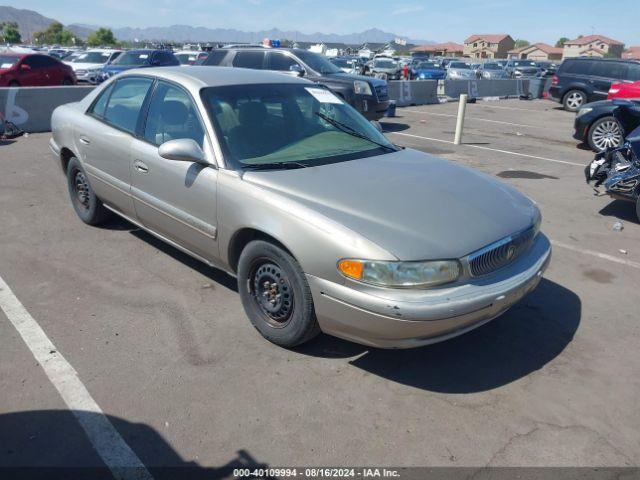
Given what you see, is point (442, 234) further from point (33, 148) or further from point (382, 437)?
point (33, 148)

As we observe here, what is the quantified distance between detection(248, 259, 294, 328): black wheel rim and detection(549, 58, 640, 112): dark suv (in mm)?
17546

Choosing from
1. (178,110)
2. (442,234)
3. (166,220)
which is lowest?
(166,220)

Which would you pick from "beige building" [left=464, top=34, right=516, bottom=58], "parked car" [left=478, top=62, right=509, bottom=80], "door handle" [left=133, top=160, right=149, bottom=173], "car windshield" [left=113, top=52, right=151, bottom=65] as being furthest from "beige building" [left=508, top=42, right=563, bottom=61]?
"door handle" [left=133, top=160, right=149, bottom=173]

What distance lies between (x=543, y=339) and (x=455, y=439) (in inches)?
53.9

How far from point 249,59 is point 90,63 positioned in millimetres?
12930

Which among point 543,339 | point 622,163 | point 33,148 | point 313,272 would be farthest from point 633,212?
point 33,148

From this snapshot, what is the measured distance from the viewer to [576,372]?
3.46m

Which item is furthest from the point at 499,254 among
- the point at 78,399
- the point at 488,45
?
the point at 488,45

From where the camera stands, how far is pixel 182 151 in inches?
145

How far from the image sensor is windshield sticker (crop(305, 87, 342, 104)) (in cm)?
459

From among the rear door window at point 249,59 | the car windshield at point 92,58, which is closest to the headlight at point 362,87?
the rear door window at point 249,59

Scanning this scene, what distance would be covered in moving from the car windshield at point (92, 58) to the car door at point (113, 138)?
20095 millimetres

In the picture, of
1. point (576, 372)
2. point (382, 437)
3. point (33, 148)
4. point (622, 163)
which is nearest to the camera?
point (382, 437)

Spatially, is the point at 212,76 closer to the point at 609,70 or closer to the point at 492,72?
the point at 609,70
